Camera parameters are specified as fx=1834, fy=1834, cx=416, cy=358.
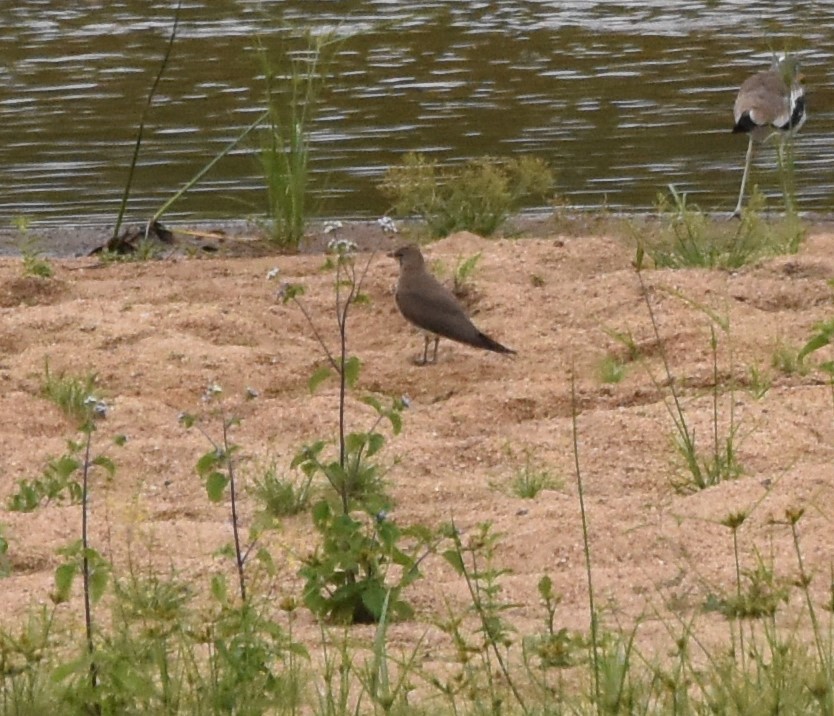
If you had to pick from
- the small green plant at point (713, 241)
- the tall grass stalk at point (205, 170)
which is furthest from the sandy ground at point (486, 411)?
the tall grass stalk at point (205, 170)

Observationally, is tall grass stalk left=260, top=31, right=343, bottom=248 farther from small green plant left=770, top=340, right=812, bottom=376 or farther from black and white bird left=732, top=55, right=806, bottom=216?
small green plant left=770, top=340, right=812, bottom=376

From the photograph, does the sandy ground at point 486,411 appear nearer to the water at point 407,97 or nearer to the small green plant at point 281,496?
the small green plant at point 281,496

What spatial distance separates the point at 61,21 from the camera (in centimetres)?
1744

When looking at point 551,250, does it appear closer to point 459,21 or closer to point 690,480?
point 690,480

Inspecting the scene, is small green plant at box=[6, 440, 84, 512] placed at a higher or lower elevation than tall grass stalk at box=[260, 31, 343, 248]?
higher

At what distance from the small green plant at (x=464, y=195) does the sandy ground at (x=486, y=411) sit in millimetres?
351

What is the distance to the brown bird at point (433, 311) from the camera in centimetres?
652

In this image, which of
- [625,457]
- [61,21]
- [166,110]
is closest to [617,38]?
[166,110]

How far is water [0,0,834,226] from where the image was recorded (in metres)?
11.0

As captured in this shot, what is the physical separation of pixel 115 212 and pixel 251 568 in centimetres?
644

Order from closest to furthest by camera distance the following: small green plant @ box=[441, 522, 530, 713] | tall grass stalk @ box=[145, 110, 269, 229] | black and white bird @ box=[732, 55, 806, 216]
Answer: small green plant @ box=[441, 522, 530, 713]
tall grass stalk @ box=[145, 110, 269, 229]
black and white bird @ box=[732, 55, 806, 216]

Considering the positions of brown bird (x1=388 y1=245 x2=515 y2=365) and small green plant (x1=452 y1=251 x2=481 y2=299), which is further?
small green plant (x1=452 y1=251 x2=481 y2=299)

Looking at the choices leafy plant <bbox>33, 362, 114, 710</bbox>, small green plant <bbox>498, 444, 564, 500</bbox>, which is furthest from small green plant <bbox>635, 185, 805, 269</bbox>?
leafy plant <bbox>33, 362, 114, 710</bbox>

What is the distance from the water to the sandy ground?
183 cm
